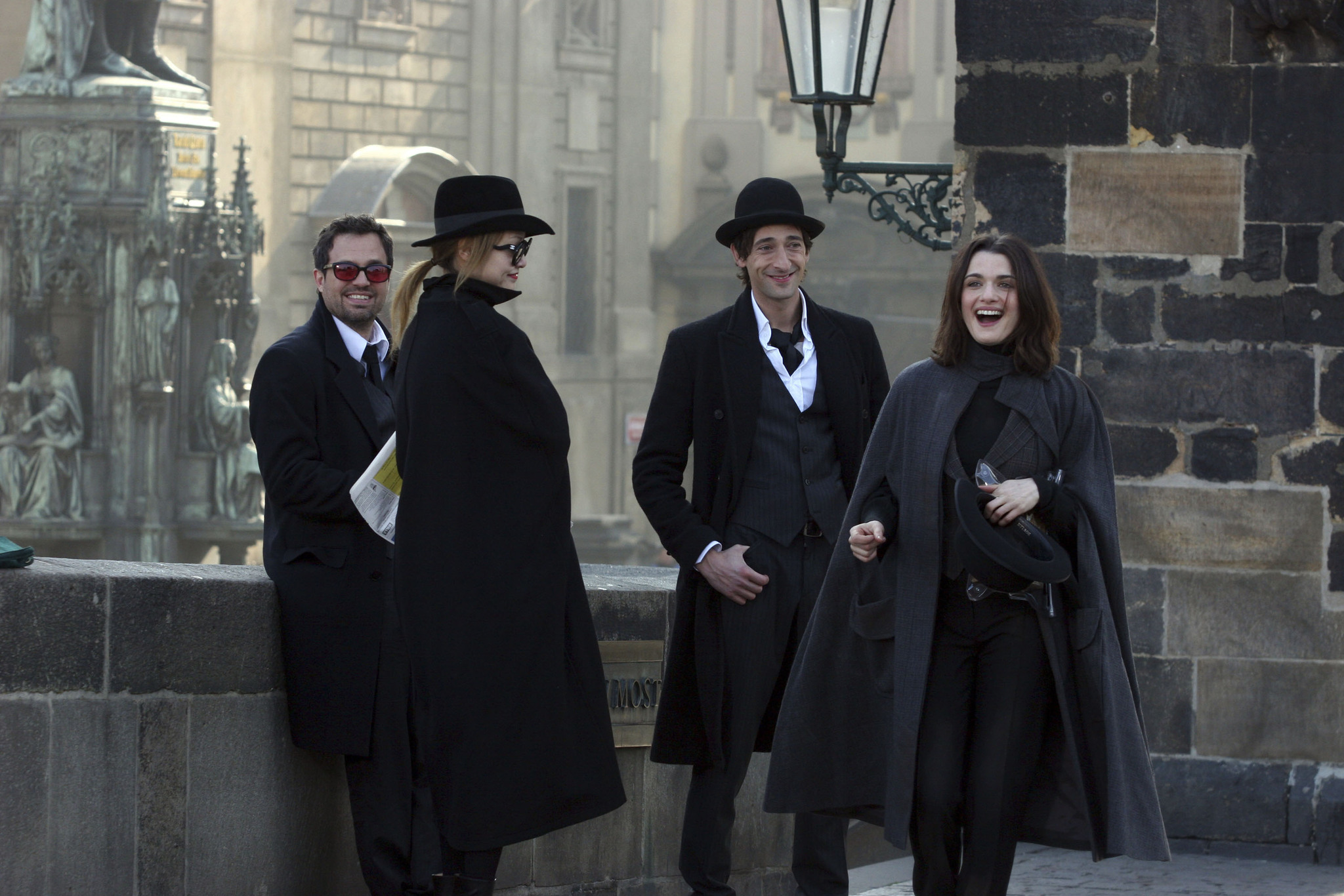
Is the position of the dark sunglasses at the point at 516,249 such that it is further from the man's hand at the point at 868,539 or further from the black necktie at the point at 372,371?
the man's hand at the point at 868,539

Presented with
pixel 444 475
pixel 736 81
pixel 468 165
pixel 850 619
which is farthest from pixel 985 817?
pixel 736 81

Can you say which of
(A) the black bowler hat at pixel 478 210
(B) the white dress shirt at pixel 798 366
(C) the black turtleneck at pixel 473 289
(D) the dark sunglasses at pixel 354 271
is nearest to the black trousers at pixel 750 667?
(B) the white dress shirt at pixel 798 366

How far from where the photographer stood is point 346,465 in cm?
474

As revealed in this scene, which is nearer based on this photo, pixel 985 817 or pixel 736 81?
pixel 985 817

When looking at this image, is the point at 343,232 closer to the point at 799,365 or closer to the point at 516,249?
the point at 516,249

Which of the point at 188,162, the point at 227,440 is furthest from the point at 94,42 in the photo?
the point at 227,440

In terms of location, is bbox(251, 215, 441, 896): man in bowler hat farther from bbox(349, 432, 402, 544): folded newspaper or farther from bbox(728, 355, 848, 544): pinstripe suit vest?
bbox(728, 355, 848, 544): pinstripe suit vest

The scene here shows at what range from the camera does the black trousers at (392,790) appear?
4.55m

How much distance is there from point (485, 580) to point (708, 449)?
0.79 meters

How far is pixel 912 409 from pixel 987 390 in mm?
159

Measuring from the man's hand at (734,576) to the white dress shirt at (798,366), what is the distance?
0.21 ft

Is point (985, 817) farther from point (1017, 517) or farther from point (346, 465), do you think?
point (346, 465)

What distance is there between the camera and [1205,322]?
621 cm

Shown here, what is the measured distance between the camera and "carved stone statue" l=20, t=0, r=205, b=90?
17.9 m
